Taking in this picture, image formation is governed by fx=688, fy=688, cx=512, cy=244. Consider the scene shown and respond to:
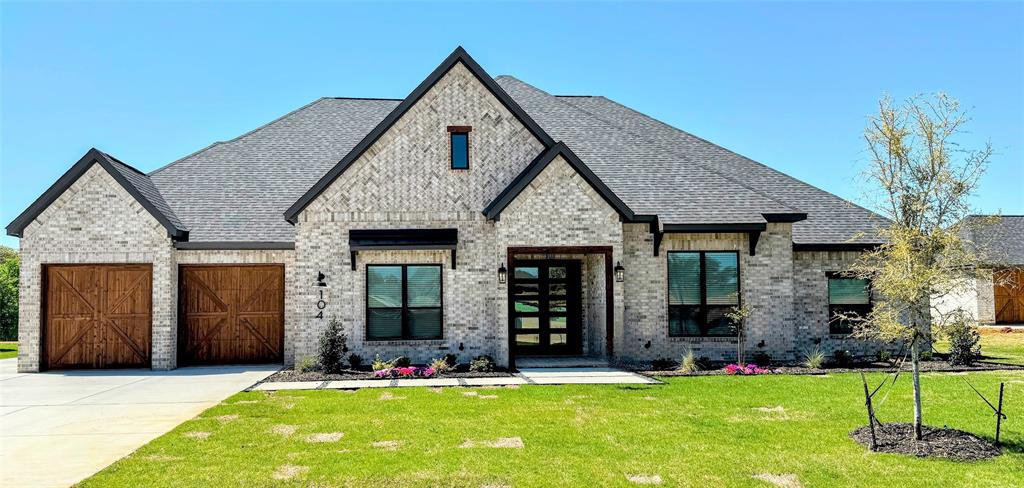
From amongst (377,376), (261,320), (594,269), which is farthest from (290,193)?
(594,269)

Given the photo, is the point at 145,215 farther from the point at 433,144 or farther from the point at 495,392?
the point at 495,392

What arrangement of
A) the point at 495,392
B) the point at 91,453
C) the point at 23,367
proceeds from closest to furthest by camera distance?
the point at 91,453 < the point at 495,392 < the point at 23,367

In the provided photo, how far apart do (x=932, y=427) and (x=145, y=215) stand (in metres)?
16.9

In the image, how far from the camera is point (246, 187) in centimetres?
1984

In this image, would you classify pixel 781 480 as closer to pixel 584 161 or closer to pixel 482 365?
pixel 482 365

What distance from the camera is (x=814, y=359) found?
16109mm

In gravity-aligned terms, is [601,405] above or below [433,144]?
below

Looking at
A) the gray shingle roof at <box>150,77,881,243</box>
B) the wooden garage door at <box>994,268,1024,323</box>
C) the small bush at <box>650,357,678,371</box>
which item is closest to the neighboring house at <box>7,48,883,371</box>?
the gray shingle roof at <box>150,77,881,243</box>

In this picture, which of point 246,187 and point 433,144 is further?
point 246,187

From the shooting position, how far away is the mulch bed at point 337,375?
14746 mm

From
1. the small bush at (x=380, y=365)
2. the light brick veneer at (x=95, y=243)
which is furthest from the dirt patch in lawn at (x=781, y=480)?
the light brick veneer at (x=95, y=243)

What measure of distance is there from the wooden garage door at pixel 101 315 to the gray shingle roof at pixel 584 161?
1.95m

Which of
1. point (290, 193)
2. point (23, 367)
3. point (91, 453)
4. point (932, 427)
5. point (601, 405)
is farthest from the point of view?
point (290, 193)

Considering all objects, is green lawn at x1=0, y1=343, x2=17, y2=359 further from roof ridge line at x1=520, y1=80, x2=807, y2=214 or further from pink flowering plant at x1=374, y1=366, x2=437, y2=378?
roof ridge line at x1=520, y1=80, x2=807, y2=214
